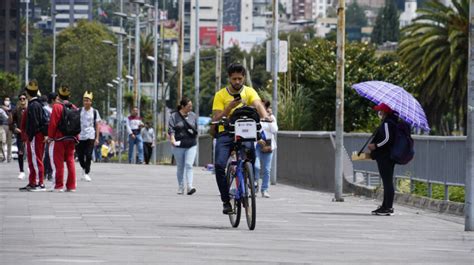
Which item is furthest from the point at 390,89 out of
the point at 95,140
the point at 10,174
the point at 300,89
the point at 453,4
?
the point at 453,4

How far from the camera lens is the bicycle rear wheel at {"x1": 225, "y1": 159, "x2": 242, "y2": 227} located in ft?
55.7

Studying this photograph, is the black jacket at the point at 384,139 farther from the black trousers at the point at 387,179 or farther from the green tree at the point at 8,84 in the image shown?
the green tree at the point at 8,84

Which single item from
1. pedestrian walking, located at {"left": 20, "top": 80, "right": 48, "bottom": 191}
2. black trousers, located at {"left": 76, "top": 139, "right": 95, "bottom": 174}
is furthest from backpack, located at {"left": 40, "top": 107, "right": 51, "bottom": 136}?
black trousers, located at {"left": 76, "top": 139, "right": 95, "bottom": 174}

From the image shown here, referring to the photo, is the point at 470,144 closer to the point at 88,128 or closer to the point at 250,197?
the point at 250,197

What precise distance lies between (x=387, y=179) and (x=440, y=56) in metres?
42.9

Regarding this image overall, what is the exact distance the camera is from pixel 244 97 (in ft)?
57.6

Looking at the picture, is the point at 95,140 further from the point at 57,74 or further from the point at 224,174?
the point at 57,74

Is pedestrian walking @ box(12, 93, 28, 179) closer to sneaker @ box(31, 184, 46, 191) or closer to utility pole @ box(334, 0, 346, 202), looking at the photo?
sneaker @ box(31, 184, 46, 191)

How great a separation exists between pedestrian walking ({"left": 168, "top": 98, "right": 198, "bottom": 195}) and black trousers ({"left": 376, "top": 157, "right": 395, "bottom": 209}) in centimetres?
536

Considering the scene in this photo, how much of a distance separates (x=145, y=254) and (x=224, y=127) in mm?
3686

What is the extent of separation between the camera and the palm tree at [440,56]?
62219mm

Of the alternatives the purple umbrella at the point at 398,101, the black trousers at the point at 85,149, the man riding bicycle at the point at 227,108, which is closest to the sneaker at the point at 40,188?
the black trousers at the point at 85,149

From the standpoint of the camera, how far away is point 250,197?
1659cm

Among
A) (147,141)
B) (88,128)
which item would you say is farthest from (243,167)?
(147,141)
